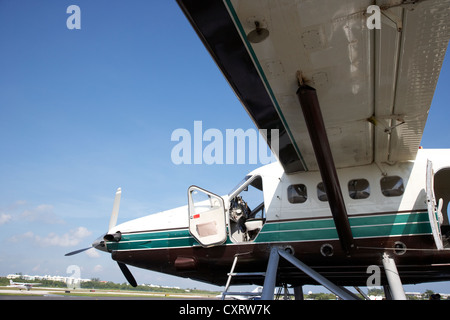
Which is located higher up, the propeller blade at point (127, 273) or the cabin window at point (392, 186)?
the cabin window at point (392, 186)

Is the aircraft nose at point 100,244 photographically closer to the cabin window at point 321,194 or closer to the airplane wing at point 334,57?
the airplane wing at point 334,57

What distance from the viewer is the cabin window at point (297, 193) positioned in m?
6.61

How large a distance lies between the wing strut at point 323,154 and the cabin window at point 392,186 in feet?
4.97

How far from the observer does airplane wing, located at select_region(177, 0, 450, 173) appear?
10.4 feet

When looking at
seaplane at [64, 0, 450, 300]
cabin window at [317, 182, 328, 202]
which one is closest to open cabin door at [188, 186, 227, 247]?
seaplane at [64, 0, 450, 300]

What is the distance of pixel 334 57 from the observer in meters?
3.80

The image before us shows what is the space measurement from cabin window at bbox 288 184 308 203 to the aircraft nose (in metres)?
5.07

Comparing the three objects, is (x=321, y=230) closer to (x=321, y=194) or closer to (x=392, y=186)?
(x=321, y=194)

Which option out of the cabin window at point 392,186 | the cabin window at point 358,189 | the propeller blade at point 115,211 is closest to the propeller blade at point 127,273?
the propeller blade at point 115,211

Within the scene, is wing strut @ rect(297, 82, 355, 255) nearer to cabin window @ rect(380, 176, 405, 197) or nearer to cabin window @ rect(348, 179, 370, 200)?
cabin window @ rect(348, 179, 370, 200)

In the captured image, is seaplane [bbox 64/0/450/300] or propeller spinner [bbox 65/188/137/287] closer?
seaplane [bbox 64/0/450/300]

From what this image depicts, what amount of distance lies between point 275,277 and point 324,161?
2.25 meters

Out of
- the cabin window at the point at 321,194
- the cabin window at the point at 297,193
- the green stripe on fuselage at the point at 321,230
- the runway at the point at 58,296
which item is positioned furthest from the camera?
the runway at the point at 58,296
